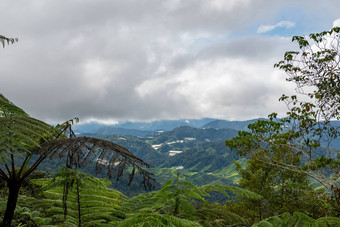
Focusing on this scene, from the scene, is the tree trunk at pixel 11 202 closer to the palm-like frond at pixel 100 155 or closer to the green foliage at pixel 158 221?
the palm-like frond at pixel 100 155

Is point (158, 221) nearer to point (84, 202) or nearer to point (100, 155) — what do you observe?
point (100, 155)

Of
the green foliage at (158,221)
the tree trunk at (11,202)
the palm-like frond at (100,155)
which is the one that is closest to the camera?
the green foliage at (158,221)

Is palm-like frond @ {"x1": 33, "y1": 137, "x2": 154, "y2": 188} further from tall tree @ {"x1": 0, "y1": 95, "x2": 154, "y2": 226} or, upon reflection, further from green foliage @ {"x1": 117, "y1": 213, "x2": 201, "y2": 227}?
green foliage @ {"x1": 117, "y1": 213, "x2": 201, "y2": 227}

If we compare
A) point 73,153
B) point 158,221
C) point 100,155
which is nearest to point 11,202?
point 73,153

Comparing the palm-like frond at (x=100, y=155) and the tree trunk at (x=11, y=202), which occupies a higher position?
the palm-like frond at (x=100, y=155)

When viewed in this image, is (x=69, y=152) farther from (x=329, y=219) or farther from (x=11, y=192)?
(x=329, y=219)

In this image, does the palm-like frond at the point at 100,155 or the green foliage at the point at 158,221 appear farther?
the palm-like frond at the point at 100,155

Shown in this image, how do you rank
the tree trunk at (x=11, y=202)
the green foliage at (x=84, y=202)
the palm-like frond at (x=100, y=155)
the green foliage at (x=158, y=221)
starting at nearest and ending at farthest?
the green foliage at (x=158, y=221)
the palm-like frond at (x=100, y=155)
the tree trunk at (x=11, y=202)
the green foliage at (x=84, y=202)

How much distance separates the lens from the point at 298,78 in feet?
49.2

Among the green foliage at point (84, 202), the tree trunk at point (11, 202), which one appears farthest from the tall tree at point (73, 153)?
the green foliage at point (84, 202)

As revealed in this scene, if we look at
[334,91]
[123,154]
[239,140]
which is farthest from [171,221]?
[239,140]

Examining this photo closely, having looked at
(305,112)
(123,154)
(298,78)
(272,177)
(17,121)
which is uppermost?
(298,78)

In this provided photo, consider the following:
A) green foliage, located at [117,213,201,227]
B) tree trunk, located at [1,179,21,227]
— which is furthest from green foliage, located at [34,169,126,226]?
green foliage, located at [117,213,201,227]

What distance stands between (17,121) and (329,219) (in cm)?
535
